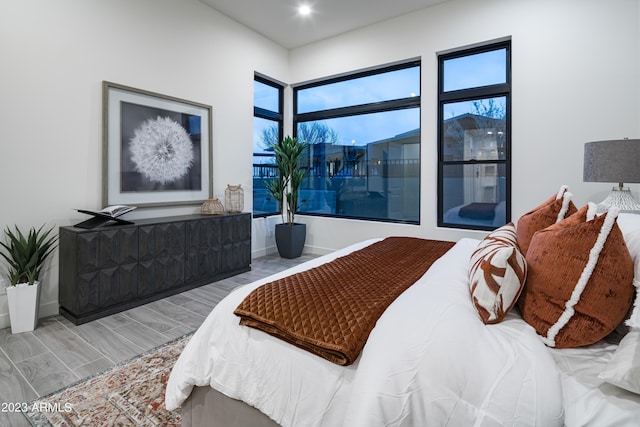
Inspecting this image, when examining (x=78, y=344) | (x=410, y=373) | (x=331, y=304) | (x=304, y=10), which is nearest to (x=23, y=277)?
(x=78, y=344)

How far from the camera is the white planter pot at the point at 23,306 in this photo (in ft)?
7.82

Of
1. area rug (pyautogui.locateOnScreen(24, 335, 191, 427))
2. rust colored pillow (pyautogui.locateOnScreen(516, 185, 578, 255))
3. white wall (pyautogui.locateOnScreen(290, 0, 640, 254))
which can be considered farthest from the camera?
white wall (pyautogui.locateOnScreen(290, 0, 640, 254))

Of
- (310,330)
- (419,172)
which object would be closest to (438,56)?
(419,172)

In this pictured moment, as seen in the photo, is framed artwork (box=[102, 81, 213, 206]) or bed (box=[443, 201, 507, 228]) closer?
framed artwork (box=[102, 81, 213, 206])

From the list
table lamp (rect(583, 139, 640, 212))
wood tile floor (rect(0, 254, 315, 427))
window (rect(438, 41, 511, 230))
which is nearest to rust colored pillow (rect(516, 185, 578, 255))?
table lamp (rect(583, 139, 640, 212))

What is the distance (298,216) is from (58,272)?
3228 mm

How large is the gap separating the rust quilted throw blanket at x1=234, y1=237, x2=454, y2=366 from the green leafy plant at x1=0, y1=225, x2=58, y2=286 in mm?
2226

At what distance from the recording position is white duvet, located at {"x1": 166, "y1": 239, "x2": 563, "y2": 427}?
845 mm

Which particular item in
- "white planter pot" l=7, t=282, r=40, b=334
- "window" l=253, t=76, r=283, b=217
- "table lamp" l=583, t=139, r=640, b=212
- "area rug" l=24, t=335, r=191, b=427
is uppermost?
"window" l=253, t=76, r=283, b=217

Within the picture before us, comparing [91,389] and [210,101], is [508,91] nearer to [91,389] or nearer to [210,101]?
[210,101]

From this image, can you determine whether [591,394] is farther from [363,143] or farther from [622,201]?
[363,143]

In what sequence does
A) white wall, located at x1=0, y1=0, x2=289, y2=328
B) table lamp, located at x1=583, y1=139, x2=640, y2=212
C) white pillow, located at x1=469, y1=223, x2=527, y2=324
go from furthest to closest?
white wall, located at x1=0, y1=0, x2=289, y2=328, table lamp, located at x1=583, y1=139, x2=640, y2=212, white pillow, located at x1=469, y1=223, x2=527, y2=324

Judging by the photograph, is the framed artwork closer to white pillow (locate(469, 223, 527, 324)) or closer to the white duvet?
the white duvet

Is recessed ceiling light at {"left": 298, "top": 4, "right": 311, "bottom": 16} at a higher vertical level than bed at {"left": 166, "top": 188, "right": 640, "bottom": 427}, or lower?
higher
